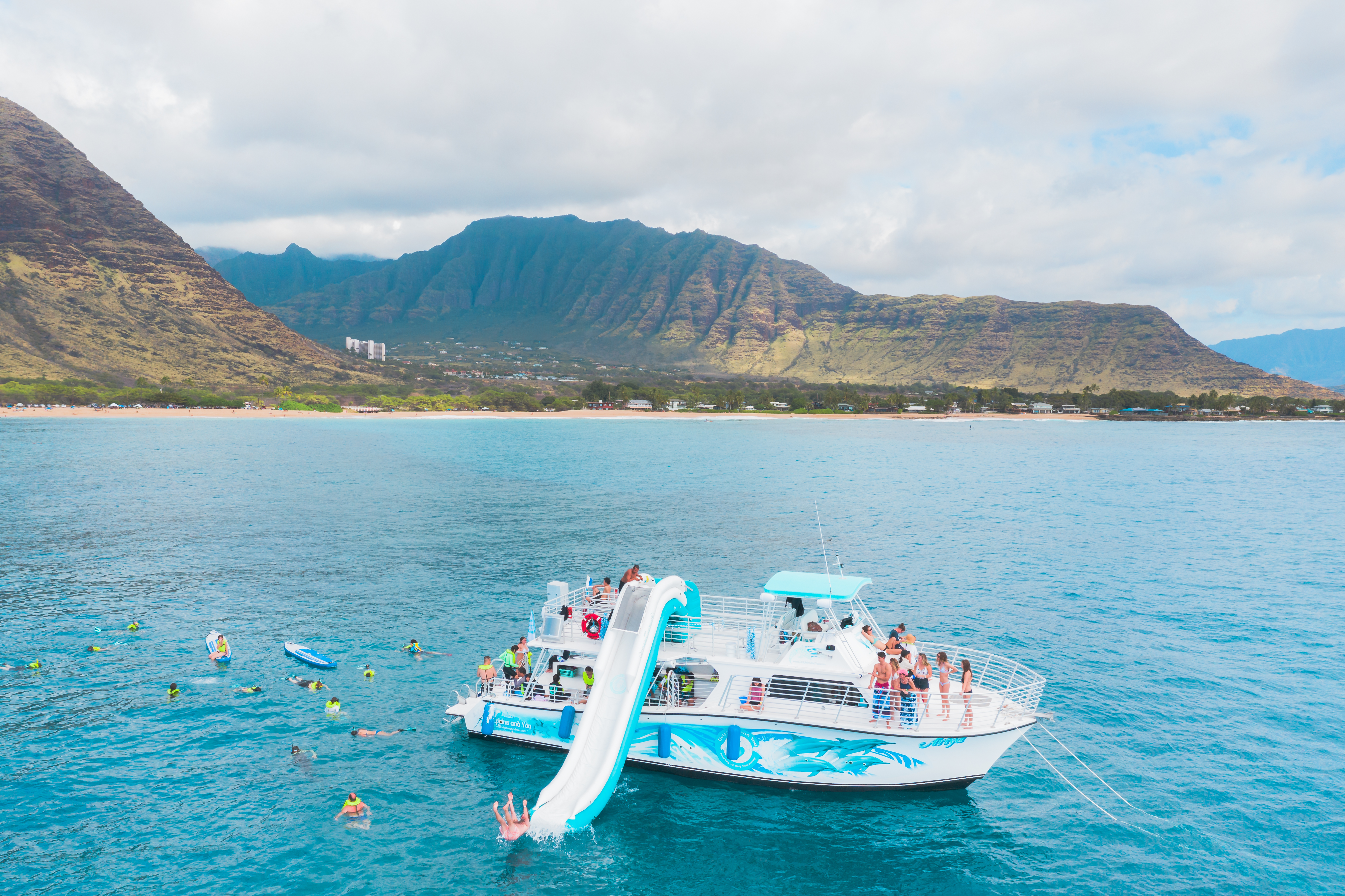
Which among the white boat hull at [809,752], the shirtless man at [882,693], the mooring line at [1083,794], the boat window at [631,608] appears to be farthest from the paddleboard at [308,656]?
the mooring line at [1083,794]

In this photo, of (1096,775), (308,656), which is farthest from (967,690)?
(308,656)

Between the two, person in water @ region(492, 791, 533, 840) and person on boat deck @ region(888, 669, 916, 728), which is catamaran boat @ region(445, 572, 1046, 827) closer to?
person on boat deck @ region(888, 669, 916, 728)

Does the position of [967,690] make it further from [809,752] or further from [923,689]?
[809,752]

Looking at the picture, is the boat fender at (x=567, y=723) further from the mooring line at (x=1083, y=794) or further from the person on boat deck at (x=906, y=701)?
the mooring line at (x=1083, y=794)

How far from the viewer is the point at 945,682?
22625 millimetres

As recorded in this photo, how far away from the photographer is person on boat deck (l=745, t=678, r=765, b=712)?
22562 millimetres

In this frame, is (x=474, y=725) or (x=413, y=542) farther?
(x=413, y=542)

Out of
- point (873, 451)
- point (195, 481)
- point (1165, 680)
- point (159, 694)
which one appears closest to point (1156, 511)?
point (1165, 680)

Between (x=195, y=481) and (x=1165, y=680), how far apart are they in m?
99.8

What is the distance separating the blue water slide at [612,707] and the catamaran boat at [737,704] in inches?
1.8

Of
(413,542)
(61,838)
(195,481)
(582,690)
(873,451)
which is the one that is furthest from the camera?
(873,451)

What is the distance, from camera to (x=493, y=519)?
2685 inches

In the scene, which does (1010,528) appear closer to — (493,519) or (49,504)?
(493,519)

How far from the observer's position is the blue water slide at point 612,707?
20.2m
